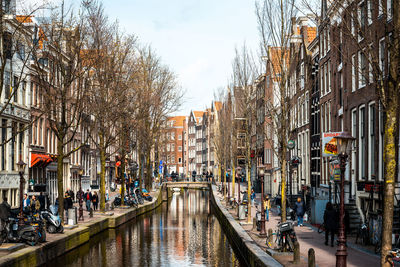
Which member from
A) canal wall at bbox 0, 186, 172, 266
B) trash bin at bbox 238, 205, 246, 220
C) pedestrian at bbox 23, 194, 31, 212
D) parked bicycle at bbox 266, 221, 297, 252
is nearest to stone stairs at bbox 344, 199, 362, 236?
trash bin at bbox 238, 205, 246, 220

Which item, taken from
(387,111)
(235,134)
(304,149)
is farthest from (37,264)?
(235,134)

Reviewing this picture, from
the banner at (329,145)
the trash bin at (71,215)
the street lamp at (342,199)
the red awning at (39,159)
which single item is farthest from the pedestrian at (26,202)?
the street lamp at (342,199)

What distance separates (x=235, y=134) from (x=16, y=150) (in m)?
22.6

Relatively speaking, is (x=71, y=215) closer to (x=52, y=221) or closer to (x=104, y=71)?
(x=52, y=221)

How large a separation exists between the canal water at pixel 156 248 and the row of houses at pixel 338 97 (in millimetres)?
5188

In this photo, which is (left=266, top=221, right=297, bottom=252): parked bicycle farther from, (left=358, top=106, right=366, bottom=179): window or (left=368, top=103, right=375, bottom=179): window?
(left=358, top=106, right=366, bottom=179): window

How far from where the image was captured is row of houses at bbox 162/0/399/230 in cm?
1639

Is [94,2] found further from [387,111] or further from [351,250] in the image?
[387,111]

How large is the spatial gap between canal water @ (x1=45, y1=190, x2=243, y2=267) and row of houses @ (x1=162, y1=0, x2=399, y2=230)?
519 cm

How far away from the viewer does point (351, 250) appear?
2283cm

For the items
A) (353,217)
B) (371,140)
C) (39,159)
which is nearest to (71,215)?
(353,217)

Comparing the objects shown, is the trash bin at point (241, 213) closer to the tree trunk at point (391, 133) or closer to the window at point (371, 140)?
the window at point (371, 140)

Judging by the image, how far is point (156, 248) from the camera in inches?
1136

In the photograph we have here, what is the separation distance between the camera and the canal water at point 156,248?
24.1 meters
